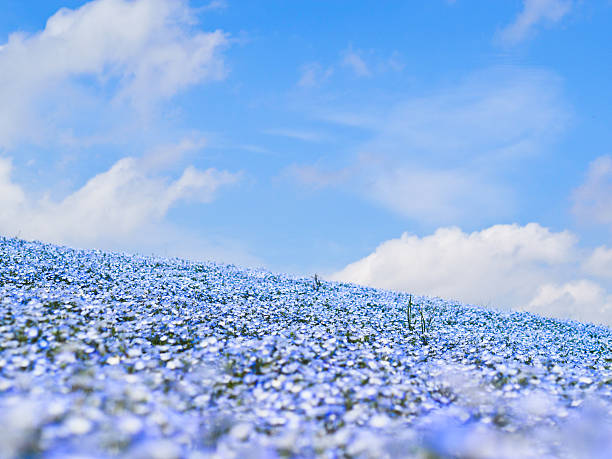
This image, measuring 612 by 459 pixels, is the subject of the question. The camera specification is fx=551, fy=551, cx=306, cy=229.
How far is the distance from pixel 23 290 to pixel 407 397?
26.6 feet

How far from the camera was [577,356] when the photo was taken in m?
11.7

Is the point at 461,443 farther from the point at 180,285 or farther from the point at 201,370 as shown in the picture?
the point at 180,285

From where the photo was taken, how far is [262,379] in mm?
7316

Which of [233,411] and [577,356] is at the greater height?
[577,356]

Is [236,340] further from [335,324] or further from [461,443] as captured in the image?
[461,443]

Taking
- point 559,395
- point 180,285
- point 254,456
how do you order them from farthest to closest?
point 180,285, point 559,395, point 254,456

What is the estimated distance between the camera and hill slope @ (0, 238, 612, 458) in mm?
4949


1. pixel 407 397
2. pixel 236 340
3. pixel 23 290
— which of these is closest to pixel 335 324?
pixel 236 340

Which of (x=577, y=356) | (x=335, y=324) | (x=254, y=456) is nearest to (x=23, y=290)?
(x=335, y=324)

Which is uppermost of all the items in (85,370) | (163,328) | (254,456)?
(163,328)

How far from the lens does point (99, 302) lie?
35.6 feet

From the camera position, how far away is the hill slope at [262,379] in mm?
4949

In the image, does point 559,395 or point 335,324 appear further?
point 335,324

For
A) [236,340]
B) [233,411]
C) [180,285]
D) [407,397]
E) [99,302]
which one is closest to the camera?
[233,411]
